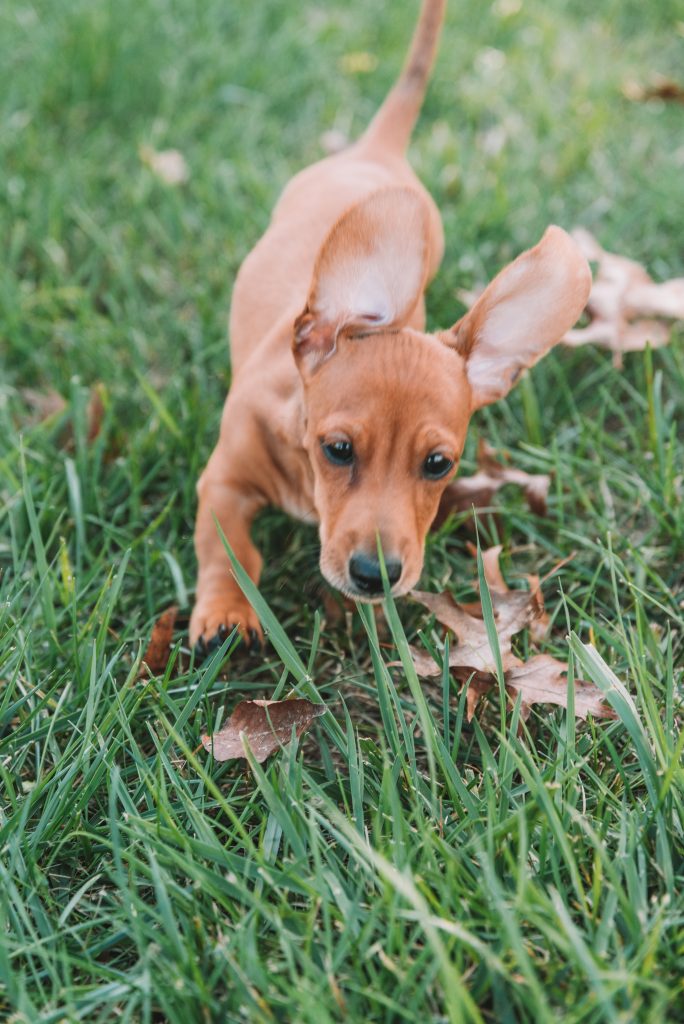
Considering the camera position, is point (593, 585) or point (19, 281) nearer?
point (593, 585)

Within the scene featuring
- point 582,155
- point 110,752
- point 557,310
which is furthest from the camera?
point 582,155

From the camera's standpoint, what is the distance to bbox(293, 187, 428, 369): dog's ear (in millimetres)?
2436

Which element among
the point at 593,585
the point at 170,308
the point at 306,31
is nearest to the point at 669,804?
the point at 593,585

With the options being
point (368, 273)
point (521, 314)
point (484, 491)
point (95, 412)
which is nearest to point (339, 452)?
point (368, 273)

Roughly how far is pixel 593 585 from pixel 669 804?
82 centimetres

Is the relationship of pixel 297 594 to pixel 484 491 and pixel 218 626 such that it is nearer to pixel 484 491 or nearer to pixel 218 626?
pixel 218 626

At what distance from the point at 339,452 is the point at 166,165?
2.67 meters

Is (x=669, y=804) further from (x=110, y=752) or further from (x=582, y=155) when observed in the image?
(x=582, y=155)

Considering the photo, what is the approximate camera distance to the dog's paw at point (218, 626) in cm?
282

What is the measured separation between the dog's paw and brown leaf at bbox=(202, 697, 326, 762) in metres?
0.40

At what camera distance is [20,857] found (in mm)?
2121

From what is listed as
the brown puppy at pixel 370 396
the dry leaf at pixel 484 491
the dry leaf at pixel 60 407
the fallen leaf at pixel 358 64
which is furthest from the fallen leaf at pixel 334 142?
the dry leaf at pixel 484 491

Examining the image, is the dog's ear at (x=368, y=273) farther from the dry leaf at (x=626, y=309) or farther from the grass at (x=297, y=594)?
the dry leaf at (x=626, y=309)

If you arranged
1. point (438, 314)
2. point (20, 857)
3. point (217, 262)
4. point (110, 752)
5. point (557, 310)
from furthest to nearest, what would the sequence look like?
1. point (217, 262)
2. point (438, 314)
3. point (557, 310)
4. point (110, 752)
5. point (20, 857)
